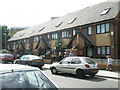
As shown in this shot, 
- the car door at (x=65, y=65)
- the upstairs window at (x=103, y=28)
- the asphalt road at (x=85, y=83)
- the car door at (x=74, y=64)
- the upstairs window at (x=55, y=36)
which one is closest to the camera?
the asphalt road at (x=85, y=83)

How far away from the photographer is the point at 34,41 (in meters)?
39.2

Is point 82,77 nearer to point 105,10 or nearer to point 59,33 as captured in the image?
point 105,10

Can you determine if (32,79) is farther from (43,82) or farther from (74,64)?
(74,64)

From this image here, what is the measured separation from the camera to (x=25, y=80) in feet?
12.1

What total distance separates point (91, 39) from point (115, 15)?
4728 mm

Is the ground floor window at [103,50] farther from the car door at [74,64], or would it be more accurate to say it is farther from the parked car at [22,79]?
the parked car at [22,79]

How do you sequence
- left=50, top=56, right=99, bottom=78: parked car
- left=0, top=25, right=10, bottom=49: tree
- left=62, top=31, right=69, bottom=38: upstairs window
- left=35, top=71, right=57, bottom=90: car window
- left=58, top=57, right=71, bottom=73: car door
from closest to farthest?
left=35, top=71, right=57, bottom=90: car window
left=50, top=56, right=99, bottom=78: parked car
left=58, top=57, right=71, bottom=73: car door
left=62, top=31, right=69, bottom=38: upstairs window
left=0, top=25, right=10, bottom=49: tree

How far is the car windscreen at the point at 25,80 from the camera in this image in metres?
3.38

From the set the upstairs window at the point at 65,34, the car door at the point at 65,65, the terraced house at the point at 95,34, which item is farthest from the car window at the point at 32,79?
the upstairs window at the point at 65,34

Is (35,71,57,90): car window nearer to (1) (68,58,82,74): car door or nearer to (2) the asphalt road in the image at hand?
(2) the asphalt road

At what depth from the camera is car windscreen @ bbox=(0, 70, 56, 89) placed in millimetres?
3385

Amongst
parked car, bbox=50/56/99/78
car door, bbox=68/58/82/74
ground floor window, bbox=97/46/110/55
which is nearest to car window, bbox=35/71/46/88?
parked car, bbox=50/56/99/78

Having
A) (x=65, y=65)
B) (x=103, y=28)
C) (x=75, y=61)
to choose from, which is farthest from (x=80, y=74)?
(x=103, y=28)

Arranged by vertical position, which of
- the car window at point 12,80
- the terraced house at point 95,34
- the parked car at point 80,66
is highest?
the terraced house at point 95,34
